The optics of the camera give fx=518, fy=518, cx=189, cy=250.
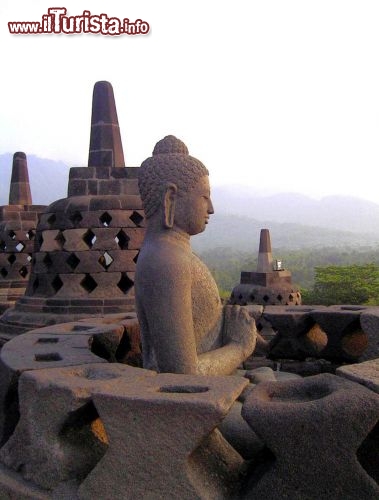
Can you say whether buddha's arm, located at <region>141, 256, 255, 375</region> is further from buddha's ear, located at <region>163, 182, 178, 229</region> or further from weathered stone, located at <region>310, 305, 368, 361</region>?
weathered stone, located at <region>310, 305, 368, 361</region>

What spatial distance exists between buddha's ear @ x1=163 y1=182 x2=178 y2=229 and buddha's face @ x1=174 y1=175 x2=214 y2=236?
24mm

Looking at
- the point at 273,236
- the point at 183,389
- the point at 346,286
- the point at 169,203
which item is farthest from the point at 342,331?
the point at 273,236

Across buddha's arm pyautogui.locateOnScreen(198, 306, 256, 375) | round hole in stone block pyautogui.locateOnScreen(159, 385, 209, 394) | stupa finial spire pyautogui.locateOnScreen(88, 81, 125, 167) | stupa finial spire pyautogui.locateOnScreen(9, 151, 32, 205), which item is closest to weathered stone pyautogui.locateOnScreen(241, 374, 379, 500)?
round hole in stone block pyautogui.locateOnScreen(159, 385, 209, 394)

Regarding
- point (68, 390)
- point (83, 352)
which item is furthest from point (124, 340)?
point (68, 390)

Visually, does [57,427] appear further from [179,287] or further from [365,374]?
[365,374]

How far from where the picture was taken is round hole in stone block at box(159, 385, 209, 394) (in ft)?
6.26

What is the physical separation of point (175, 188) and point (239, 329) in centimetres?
83

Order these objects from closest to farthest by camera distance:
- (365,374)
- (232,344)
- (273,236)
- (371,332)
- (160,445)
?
(160,445)
(365,374)
(232,344)
(371,332)
(273,236)

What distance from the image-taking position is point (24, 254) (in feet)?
30.9

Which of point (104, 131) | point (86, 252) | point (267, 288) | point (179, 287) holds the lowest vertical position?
point (267, 288)

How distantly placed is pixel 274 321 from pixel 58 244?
2927 millimetres

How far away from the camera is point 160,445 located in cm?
175

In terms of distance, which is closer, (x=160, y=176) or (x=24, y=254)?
(x=160, y=176)

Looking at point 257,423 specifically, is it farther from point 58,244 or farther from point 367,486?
point 58,244
